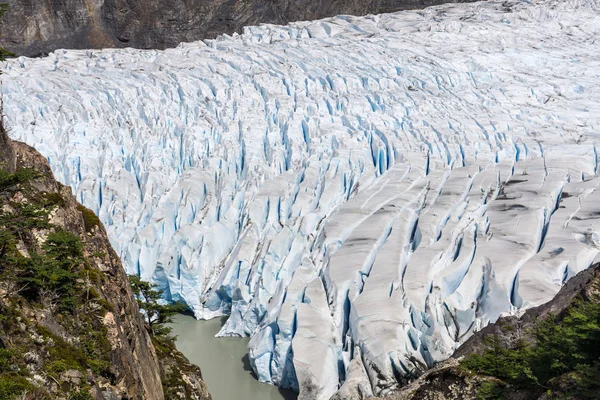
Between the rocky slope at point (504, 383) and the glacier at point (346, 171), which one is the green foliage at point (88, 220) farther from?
the glacier at point (346, 171)

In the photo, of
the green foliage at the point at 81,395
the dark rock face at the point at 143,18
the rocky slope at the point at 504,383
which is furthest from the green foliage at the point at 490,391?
the dark rock face at the point at 143,18

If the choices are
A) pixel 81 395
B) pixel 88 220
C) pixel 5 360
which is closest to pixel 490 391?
pixel 81 395

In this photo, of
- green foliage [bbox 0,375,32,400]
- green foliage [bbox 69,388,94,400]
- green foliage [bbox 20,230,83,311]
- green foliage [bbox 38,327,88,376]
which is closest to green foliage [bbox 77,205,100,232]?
green foliage [bbox 20,230,83,311]

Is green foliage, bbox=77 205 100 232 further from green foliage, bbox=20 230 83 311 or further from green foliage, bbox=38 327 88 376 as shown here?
green foliage, bbox=38 327 88 376

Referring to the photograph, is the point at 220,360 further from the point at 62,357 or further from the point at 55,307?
A: the point at 62,357

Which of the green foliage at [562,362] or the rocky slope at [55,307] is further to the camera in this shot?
the rocky slope at [55,307]

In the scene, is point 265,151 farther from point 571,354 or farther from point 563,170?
point 571,354
